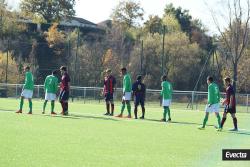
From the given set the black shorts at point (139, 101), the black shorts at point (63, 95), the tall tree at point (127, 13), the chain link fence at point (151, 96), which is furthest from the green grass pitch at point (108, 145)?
the tall tree at point (127, 13)

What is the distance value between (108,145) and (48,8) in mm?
79186

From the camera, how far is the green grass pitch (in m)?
12.1

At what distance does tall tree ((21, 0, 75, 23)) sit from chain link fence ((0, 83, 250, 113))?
138ft

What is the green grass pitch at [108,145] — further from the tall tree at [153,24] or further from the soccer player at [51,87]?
the tall tree at [153,24]

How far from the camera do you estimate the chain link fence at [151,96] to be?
44.0 meters

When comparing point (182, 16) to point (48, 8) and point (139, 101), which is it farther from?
point (139, 101)

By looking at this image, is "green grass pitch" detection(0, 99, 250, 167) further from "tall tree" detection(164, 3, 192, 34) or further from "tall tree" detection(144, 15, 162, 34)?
"tall tree" detection(164, 3, 192, 34)

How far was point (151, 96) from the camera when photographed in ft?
153

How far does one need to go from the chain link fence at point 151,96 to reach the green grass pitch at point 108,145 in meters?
22.9

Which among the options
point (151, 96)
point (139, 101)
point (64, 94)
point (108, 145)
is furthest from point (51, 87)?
point (151, 96)

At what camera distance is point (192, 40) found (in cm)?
8906

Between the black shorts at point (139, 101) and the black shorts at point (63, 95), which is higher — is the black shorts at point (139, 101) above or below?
below

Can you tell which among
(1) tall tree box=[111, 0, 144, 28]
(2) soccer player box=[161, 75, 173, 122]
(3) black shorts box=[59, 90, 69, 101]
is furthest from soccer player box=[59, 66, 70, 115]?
(1) tall tree box=[111, 0, 144, 28]

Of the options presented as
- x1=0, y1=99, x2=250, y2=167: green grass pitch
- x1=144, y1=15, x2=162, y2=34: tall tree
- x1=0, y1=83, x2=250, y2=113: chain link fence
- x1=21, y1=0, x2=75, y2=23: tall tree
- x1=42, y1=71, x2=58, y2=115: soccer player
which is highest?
x1=21, y1=0, x2=75, y2=23: tall tree
